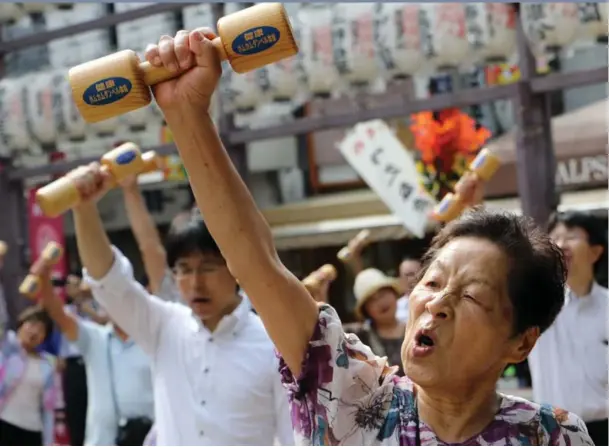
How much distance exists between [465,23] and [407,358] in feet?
10.7

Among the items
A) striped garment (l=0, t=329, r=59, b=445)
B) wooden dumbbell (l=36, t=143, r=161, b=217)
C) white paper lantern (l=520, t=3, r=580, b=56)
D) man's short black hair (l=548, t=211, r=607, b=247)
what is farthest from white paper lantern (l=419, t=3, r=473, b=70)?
striped garment (l=0, t=329, r=59, b=445)

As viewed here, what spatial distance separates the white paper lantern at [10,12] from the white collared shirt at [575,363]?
13.6ft

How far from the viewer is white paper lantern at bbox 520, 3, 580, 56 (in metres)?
4.13

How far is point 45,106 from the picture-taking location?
5.83 metres

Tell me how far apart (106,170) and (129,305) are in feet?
1.37

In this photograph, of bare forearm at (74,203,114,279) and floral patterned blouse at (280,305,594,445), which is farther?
bare forearm at (74,203,114,279)

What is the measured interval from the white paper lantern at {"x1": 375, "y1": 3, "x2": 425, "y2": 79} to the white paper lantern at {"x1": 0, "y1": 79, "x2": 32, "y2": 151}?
2.38 metres

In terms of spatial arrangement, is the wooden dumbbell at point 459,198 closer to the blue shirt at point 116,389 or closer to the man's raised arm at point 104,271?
the man's raised arm at point 104,271

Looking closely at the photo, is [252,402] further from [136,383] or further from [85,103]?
[136,383]

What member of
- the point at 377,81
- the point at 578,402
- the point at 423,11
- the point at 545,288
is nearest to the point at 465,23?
the point at 423,11

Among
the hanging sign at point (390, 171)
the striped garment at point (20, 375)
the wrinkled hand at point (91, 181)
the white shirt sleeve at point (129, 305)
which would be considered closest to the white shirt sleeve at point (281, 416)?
the white shirt sleeve at point (129, 305)

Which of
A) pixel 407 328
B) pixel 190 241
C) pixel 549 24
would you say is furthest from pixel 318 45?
pixel 407 328

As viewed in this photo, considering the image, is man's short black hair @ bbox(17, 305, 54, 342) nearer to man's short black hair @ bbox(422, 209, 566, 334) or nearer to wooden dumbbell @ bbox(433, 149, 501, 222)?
wooden dumbbell @ bbox(433, 149, 501, 222)

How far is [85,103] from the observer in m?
1.62
